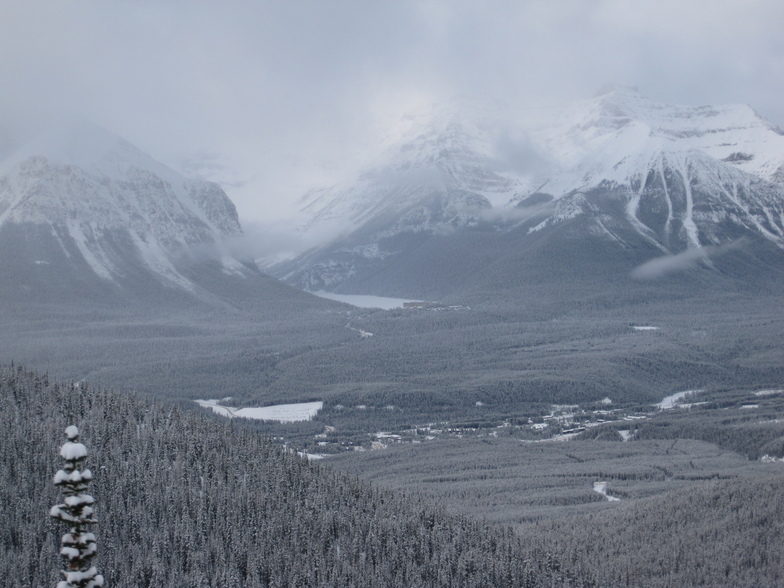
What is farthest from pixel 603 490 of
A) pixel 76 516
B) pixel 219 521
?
pixel 76 516

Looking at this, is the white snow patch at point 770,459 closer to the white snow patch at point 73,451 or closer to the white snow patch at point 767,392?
the white snow patch at point 767,392

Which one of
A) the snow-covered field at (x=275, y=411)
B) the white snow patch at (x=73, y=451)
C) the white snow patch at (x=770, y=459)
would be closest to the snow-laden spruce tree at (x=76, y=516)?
the white snow patch at (x=73, y=451)

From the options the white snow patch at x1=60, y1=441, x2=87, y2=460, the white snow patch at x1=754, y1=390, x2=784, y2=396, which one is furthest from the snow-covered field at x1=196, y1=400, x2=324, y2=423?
the white snow patch at x1=60, y1=441, x2=87, y2=460

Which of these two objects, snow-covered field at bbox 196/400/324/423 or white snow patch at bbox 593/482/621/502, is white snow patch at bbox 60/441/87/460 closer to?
white snow patch at bbox 593/482/621/502

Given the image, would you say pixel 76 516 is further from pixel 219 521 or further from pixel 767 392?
pixel 767 392

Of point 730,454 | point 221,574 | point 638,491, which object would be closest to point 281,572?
point 221,574
